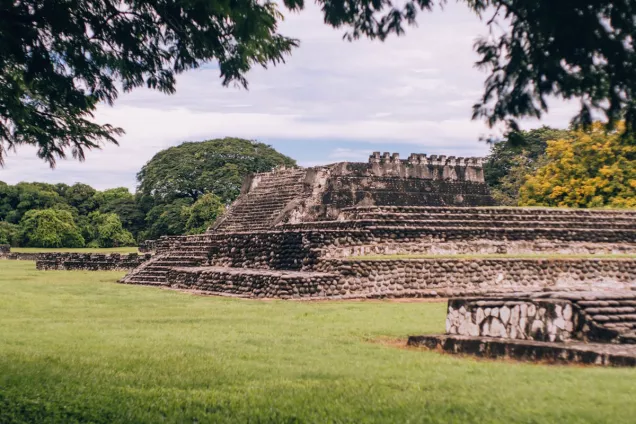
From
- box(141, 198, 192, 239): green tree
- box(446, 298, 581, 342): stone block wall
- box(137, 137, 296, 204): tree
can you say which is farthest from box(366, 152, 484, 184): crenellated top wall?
box(137, 137, 296, 204): tree

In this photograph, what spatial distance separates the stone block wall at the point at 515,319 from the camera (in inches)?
333

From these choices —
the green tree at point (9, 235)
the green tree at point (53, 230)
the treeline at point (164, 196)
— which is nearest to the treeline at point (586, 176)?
the treeline at point (164, 196)

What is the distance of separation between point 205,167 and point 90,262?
23.1 meters

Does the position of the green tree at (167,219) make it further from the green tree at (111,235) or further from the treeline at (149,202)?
the green tree at (111,235)

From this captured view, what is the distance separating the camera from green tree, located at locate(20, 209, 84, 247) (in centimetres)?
5197

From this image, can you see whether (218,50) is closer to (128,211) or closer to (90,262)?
(90,262)

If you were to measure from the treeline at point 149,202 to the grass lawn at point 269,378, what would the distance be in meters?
37.8

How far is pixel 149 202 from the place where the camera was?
183 ft

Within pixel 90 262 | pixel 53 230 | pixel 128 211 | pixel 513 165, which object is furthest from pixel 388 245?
pixel 128 211

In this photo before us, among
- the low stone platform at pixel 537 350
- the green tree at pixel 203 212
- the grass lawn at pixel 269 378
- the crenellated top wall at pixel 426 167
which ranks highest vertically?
the crenellated top wall at pixel 426 167

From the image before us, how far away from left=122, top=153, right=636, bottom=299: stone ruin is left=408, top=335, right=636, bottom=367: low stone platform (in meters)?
6.07

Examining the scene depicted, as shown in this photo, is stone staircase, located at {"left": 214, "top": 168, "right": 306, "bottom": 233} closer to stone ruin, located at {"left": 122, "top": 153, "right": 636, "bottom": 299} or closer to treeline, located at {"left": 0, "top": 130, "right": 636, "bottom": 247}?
stone ruin, located at {"left": 122, "top": 153, "right": 636, "bottom": 299}

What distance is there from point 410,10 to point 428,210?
18.3 metres

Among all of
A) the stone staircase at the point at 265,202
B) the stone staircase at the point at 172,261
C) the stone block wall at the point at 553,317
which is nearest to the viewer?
the stone block wall at the point at 553,317
